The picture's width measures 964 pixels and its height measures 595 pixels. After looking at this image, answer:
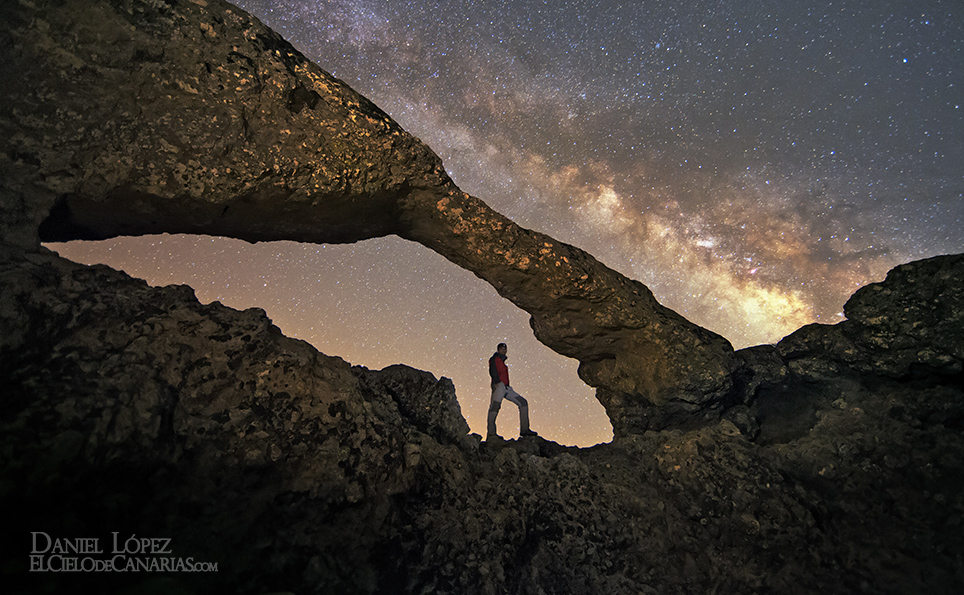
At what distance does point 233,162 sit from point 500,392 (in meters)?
5.72

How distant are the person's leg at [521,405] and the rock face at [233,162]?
2066 mm

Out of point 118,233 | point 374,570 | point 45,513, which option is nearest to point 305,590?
point 374,570

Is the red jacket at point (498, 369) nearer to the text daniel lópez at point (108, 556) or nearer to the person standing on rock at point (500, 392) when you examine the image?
the person standing on rock at point (500, 392)

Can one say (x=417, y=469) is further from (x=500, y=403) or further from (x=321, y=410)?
(x=500, y=403)

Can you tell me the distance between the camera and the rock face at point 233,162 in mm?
4473

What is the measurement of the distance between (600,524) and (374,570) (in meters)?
2.63

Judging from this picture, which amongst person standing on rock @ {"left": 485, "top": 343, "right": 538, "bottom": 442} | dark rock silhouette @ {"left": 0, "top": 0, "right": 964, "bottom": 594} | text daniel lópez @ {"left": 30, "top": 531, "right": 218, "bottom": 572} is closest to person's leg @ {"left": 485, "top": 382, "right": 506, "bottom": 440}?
person standing on rock @ {"left": 485, "top": 343, "right": 538, "bottom": 442}

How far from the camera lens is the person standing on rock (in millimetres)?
8117

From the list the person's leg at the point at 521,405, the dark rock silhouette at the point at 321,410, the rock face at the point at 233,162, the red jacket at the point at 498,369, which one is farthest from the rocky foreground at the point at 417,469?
the red jacket at the point at 498,369

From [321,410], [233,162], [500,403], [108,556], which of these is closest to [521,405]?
[500,403]

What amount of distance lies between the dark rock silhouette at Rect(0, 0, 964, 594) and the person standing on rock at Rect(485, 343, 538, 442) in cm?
178

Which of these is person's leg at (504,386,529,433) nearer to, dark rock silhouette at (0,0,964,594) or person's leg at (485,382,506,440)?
person's leg at (485,382,506,440)

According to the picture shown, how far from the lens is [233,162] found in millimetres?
5035

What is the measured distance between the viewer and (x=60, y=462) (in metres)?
3.11
